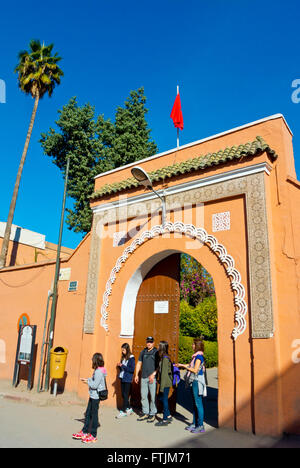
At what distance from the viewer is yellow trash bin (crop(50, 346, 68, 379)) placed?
8.39 meters

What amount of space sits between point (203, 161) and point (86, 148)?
39.2 feet

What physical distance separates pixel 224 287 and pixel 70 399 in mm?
4613

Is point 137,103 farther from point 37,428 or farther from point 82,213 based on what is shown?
point 37,428

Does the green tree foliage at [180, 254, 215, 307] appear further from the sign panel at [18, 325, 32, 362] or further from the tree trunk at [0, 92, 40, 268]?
the sign panel at [18, 325, 32, 362]

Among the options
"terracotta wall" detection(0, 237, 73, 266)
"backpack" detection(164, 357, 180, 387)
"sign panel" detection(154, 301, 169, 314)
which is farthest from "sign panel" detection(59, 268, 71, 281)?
"terracotta wall" detection(0, 237, 73, 266)

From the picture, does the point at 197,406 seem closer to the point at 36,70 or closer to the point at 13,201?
the point at 13,201

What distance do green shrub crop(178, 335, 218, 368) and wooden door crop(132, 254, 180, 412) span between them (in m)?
9.26

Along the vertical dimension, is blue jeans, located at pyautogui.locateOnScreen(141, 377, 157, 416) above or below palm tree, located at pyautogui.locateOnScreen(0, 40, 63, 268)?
below

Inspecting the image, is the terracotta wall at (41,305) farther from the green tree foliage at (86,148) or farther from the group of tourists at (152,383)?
the green tree foliage at (86,148)

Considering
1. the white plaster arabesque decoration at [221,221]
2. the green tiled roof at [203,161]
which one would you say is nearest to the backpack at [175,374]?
the white plaster arabesque decoration at [221,221]

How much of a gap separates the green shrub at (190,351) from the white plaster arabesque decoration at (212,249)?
31.2 ft

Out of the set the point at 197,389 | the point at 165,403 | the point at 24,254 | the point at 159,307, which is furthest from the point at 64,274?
the point at 24,254
